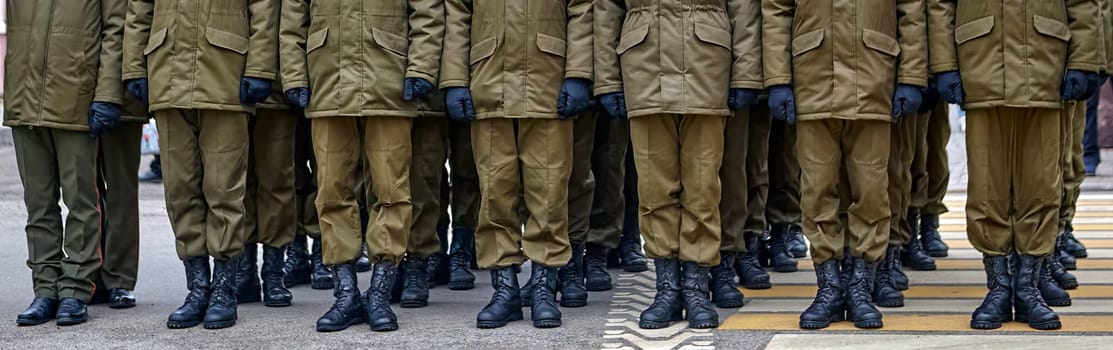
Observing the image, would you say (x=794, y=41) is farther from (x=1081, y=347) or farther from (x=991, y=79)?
(x=1081, y=347)

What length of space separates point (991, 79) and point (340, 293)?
275 cm

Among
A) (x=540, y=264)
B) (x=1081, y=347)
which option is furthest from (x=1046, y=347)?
(x=540, y=264)

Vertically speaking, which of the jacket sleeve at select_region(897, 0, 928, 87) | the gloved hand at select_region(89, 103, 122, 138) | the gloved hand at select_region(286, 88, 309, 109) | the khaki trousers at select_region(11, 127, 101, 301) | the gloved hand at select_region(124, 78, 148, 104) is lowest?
the khaki trousers at select_region(11, 127, 101, 301)

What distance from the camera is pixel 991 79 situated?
19.7 feet

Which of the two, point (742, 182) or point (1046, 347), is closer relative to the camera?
point (1046, 347)

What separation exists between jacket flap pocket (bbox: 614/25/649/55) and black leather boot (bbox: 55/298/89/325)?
257 centimetres

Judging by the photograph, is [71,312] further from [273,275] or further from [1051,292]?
[1051,292]

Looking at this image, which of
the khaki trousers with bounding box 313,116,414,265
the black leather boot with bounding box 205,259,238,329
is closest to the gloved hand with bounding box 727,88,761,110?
the khaki trousers with bounding box 313,116,414,265

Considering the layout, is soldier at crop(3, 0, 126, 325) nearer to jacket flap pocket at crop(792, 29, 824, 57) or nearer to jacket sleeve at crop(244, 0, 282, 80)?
jacket sleeve at crop(244, 0, 282, 80)

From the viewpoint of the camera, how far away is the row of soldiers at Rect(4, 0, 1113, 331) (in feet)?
20.1

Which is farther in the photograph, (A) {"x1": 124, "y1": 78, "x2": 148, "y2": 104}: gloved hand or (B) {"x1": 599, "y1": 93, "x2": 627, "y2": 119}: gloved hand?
(A) {"x1": 124, "y1": 78, "x2": 148, "y2": 104}: gloved hand

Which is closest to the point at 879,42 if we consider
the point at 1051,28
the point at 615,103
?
the point at 1051,28

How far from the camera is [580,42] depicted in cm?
A: 640

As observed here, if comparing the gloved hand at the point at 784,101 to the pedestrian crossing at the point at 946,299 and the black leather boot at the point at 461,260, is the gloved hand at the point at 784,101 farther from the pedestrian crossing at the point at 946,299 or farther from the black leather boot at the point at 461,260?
the black leather boot at the point at 461,260
